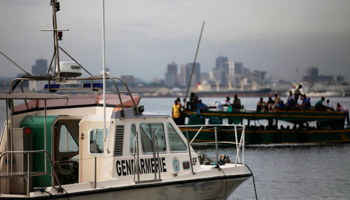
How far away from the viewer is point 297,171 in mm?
22906

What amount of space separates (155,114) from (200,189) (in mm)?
1814

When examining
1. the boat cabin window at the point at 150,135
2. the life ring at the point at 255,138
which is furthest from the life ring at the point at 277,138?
the boat cabin window at the point at 150,135

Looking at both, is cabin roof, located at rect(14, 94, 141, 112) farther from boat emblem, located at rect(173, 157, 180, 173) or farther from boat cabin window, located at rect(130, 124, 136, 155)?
boat emblem, located at rect(173, 157, 180, 173)

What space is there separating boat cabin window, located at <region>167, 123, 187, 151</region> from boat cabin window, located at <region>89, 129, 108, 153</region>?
4.79 ft

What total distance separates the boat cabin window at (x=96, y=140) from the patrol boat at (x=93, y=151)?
0.01m

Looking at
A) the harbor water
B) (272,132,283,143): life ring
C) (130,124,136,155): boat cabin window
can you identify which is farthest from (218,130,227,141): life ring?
(130,124,136,155): boat cabin window

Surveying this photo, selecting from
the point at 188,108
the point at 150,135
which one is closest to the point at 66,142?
the point at 150,135

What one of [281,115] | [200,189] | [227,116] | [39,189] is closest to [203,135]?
[227,116]

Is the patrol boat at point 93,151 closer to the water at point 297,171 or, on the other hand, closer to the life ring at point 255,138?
the water at point 297,171

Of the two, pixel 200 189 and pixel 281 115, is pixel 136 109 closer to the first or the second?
pixel 200 189

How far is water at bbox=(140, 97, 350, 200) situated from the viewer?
1758 cm

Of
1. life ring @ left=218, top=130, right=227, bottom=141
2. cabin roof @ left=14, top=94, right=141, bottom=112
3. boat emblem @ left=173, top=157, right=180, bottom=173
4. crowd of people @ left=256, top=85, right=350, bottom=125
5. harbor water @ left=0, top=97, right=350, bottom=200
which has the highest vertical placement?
cabin roof @ left=14, top=94, right=141, bottom=112

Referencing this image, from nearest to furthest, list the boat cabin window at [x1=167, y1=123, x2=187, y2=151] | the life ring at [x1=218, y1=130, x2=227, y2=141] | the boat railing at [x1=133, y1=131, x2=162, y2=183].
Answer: the boat railing at [x1=133, y1=131, x2=162, y2=183]
the boat cabin window at [x1=167, y1=123, x2=187, y2=151]
the life ring at [x1=218, y1=130, x2=227, y2=141]

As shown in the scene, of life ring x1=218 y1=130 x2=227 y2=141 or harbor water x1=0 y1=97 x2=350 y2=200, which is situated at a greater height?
life ring x1=218 y1=130 x2=227 y2=141
